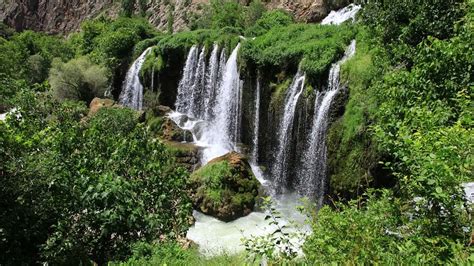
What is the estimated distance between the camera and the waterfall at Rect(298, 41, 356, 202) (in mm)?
12344

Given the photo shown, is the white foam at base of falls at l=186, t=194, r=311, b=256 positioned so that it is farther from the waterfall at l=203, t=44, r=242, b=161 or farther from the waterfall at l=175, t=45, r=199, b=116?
the waterfall at l=175, t=45, r=199, b=116

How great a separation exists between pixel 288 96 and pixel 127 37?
2116cm

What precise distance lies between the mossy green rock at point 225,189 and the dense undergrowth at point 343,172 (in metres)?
2.96

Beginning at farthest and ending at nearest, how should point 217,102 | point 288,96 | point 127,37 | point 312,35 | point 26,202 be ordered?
point 127,37, point 217,102, point 312,35, point 288,96, point 26,202

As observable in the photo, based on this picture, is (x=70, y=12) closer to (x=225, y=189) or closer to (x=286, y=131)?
(x=286, y=131)

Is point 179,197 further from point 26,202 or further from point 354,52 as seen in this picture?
point 354,52

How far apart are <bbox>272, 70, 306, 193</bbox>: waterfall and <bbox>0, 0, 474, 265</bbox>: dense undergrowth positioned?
0.86 metres

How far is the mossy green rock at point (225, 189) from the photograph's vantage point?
12109mm

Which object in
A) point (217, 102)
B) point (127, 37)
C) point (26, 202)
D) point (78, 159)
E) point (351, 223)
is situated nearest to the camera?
point (351, 223)

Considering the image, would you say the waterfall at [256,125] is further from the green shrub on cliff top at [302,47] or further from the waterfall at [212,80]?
the waterfall at [212,80]

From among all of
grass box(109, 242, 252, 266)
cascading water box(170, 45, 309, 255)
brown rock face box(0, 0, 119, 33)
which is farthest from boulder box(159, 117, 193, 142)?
brown rock face box(0, 0, 119, 33)

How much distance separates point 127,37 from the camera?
31.5 meters

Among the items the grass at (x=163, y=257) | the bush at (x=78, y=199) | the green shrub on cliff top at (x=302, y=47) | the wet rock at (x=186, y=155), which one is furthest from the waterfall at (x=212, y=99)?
the grass at (x=163, y=257)

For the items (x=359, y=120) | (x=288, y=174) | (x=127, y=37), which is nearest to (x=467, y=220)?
(x=359, y=120)
